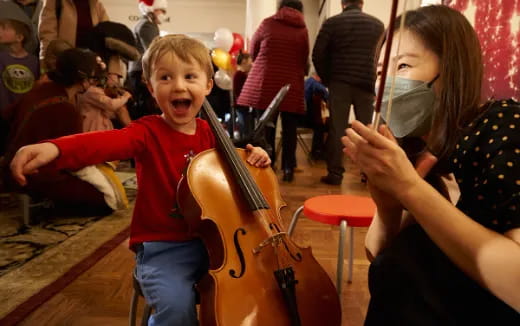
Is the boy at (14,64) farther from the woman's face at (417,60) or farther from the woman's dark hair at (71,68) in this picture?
the woman's face at (417,60)

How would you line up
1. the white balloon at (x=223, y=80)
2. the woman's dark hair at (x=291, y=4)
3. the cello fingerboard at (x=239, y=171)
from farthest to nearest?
the white balloon at (x=223, y=80) < the woman's dark hair at (x=291, y=4) < the cello fingerboard at (x=239, y=171)

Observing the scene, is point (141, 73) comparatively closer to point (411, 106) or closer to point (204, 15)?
point (411, 106)

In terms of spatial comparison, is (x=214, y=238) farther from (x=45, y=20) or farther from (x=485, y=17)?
(x=45, y=20)

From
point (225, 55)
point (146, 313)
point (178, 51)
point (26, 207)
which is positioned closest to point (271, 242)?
point (146, 313)

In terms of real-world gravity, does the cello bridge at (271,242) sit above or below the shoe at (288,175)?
above

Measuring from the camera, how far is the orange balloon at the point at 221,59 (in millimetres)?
3922

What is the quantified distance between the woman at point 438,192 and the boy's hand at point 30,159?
1.76 ft

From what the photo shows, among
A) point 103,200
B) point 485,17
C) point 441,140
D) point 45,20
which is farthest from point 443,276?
point 45,20

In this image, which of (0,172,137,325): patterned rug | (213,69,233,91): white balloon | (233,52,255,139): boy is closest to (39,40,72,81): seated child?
(0,172,137,325): patterned rug

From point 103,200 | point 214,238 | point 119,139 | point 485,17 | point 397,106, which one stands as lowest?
point 103,200

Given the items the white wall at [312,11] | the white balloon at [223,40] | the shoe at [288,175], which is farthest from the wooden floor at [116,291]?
the white wall at [312,11]

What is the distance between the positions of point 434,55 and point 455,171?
22 centimetres

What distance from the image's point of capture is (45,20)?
7.82 feet

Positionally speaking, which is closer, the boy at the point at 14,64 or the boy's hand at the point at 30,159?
the boy's hand at the point at 30,159
